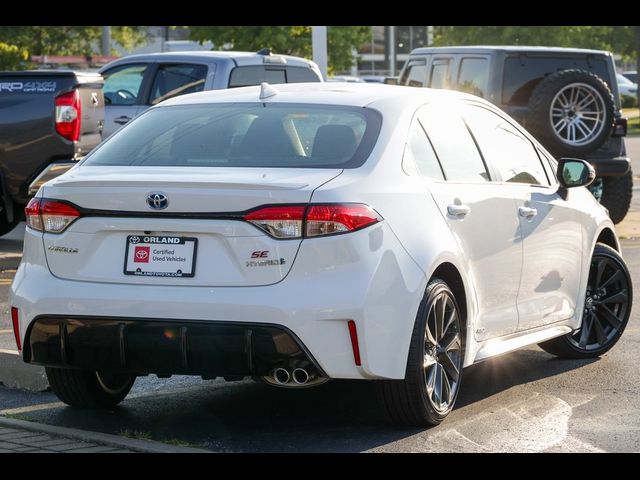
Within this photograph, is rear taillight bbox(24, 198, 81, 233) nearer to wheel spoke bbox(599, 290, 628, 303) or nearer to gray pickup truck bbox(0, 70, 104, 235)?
wheel spoke bbox(599, 290, 628, 303)

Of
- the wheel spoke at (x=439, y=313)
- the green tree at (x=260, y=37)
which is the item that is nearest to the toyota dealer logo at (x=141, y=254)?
the wheel spoke at (x=439, y=313)

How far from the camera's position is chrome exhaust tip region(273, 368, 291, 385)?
5754 mm

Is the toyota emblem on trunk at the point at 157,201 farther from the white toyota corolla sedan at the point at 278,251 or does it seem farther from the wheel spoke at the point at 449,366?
the wheel spoke at the point at 449,366

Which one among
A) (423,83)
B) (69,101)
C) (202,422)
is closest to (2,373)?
(202,422)

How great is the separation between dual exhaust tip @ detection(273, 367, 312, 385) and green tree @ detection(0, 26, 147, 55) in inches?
1628

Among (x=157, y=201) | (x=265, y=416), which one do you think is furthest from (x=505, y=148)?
(x=157, y=201)

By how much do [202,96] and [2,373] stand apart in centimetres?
179

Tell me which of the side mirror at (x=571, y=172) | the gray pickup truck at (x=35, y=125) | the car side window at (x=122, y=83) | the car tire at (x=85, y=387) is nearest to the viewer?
the car tire at (x=85, y=387)

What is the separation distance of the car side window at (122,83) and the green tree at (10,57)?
1954 cm

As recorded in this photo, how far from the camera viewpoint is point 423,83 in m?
16.3

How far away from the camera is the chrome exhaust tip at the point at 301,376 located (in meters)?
5.75

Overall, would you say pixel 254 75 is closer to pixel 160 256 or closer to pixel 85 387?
pixel 85 387

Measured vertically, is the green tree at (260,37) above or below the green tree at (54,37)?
above

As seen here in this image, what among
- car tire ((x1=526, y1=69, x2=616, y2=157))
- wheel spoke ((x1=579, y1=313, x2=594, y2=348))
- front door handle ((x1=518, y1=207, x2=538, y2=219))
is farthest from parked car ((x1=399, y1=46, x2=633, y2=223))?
front door handle ((x1=518, y1=207, x2=538, y2=219))
